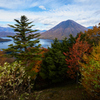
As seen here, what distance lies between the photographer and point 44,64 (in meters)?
17.9

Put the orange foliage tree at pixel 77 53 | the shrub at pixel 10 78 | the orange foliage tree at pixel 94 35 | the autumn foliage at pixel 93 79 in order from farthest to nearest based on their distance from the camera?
1. the orange foliage tree at pixel 94 35
2. the orange foliage tree at pixel 77 53
3. the autumn foliage at pixel 93 79
4. the shrub at pixel 10 78

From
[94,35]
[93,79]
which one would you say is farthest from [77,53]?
[94,35]

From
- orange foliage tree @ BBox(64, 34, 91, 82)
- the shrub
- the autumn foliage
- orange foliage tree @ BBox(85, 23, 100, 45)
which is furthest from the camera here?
orange foliage tree @ BBox(85, 23, 100, 45)

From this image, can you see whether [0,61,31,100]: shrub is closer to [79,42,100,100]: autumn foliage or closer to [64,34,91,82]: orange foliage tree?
[79,42,100,100]: autumn foliage

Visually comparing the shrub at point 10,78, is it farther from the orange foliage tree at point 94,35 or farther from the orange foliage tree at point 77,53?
the orange foliage tree at point 94,35

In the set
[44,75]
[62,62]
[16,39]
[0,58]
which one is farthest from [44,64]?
[0,58]

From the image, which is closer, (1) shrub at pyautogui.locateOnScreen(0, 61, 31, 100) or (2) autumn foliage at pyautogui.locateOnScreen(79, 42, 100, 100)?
(1) shrub at pyautogui.locateOnScreen(0, 61, 31, 100)

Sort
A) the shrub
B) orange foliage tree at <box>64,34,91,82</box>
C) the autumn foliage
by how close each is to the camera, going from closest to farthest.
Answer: the shrub → the autumn foliage → orange foliage tree at <box>64,34,91,82</box>

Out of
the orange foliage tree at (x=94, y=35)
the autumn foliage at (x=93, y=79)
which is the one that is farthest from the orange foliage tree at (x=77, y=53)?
the orange foliage tree at (x=94, y=35)

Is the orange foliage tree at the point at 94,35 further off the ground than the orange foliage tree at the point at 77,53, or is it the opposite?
the orange foliage tree at the point at 94,35

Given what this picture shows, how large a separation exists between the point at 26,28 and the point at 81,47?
1152 centimetres

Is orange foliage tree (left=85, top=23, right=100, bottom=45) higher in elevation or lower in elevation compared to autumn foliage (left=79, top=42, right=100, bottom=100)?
higher

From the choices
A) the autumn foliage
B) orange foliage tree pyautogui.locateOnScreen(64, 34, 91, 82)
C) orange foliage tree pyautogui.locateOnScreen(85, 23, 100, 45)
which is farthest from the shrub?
orange foliage tree pyautogui.locateOnScreen(85, 23, 100, 45)

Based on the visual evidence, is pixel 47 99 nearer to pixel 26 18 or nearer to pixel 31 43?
pixel 31 43
